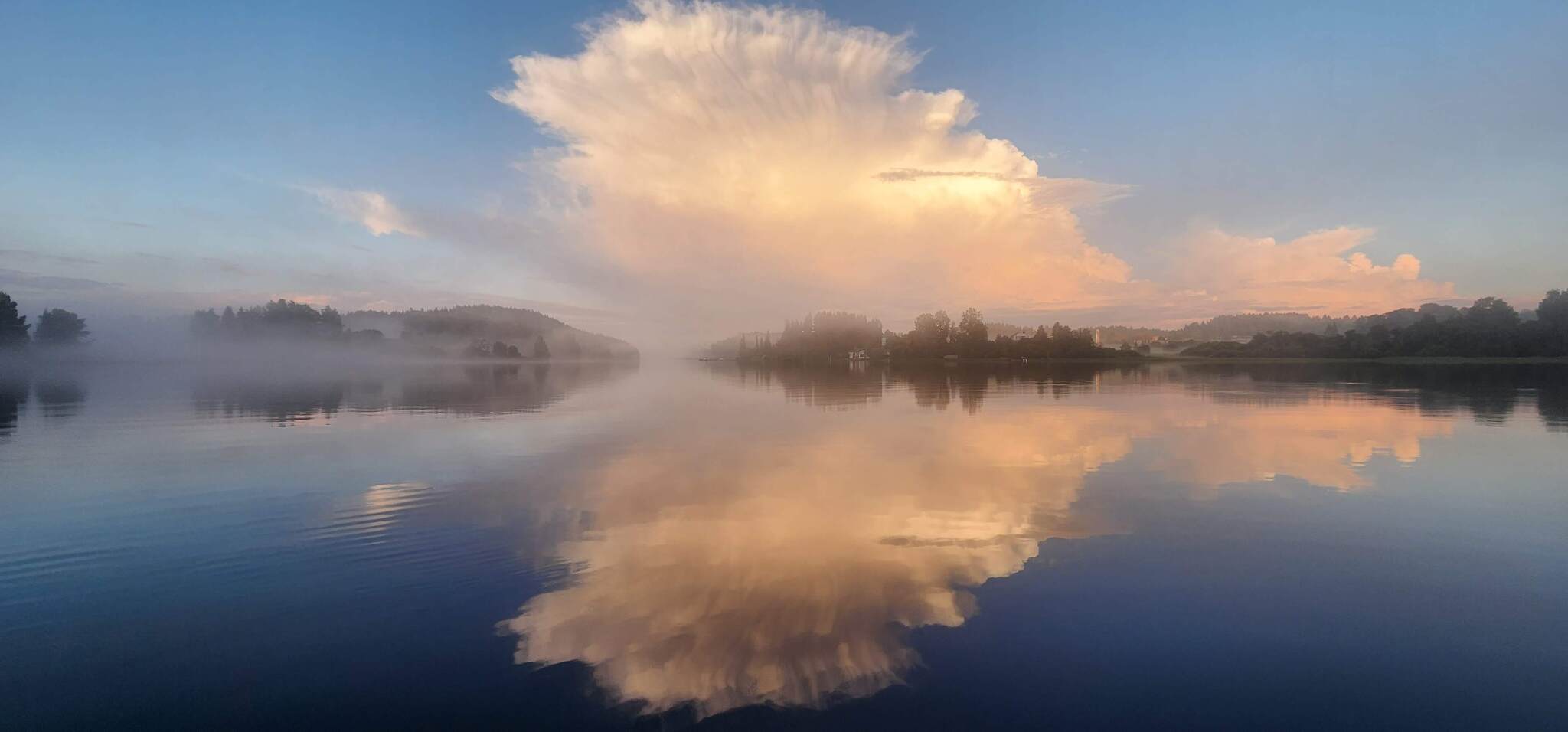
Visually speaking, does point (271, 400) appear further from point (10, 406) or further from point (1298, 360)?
point (1298, 360)

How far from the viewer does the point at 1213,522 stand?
12.3 m

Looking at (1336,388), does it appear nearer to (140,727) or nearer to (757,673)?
(757,673)

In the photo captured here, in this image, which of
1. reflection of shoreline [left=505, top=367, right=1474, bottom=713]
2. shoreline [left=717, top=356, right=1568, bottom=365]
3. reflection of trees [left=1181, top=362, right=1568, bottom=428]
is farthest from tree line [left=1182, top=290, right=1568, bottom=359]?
reflection of shoreline [left=505, top=367, right=1474, bottom=713]

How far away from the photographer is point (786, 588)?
895 cm

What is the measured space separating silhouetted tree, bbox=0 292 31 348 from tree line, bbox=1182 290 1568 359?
251 m

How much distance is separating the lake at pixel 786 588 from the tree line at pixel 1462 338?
154087 mm

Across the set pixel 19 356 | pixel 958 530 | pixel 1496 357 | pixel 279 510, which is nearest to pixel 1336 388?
pixel 958 530

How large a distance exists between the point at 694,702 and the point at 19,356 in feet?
578

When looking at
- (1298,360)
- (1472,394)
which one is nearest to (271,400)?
(1472,394)

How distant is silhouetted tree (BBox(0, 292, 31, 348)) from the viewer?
384ft

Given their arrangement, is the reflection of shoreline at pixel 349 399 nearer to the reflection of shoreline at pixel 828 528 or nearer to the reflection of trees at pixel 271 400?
the reflection of trees at pixel 271 400

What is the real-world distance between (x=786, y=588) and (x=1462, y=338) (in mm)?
179005

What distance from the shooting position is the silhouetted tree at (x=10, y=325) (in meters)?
117

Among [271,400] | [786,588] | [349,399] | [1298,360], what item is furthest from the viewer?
[1298,360]
